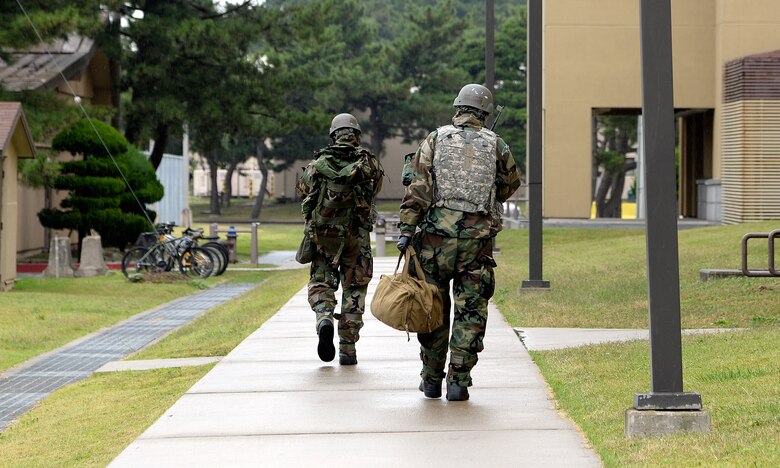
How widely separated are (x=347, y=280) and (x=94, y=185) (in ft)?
71.6

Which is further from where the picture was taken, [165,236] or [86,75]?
[86,75]

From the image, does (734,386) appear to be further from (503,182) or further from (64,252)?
(64,252)

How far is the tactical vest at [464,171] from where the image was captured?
28.3 ft

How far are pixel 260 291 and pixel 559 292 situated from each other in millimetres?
8293

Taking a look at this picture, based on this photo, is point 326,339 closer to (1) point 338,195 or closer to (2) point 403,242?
(1) point 338,195

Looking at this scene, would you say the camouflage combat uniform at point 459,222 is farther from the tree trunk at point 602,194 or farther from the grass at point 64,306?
the tree trunk at point 602,194

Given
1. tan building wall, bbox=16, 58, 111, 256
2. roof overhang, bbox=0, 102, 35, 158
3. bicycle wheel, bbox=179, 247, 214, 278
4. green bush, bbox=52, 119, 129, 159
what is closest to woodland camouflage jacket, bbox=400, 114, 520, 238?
roof overhang, bbox=0, 102, 35, 158

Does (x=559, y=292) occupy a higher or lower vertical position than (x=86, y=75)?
lower

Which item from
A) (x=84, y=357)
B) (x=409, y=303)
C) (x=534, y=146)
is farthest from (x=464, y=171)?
(x=534, y=146)

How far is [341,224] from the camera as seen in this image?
10.7m

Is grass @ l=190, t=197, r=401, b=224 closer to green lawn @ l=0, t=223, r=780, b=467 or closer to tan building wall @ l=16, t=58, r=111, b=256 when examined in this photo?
tan building wall @ l=16, t=58, r=111, b=256

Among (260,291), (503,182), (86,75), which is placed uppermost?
(86,75)

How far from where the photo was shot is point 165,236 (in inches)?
1131

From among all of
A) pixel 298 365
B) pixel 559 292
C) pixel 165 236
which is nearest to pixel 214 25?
pixel 165 236
